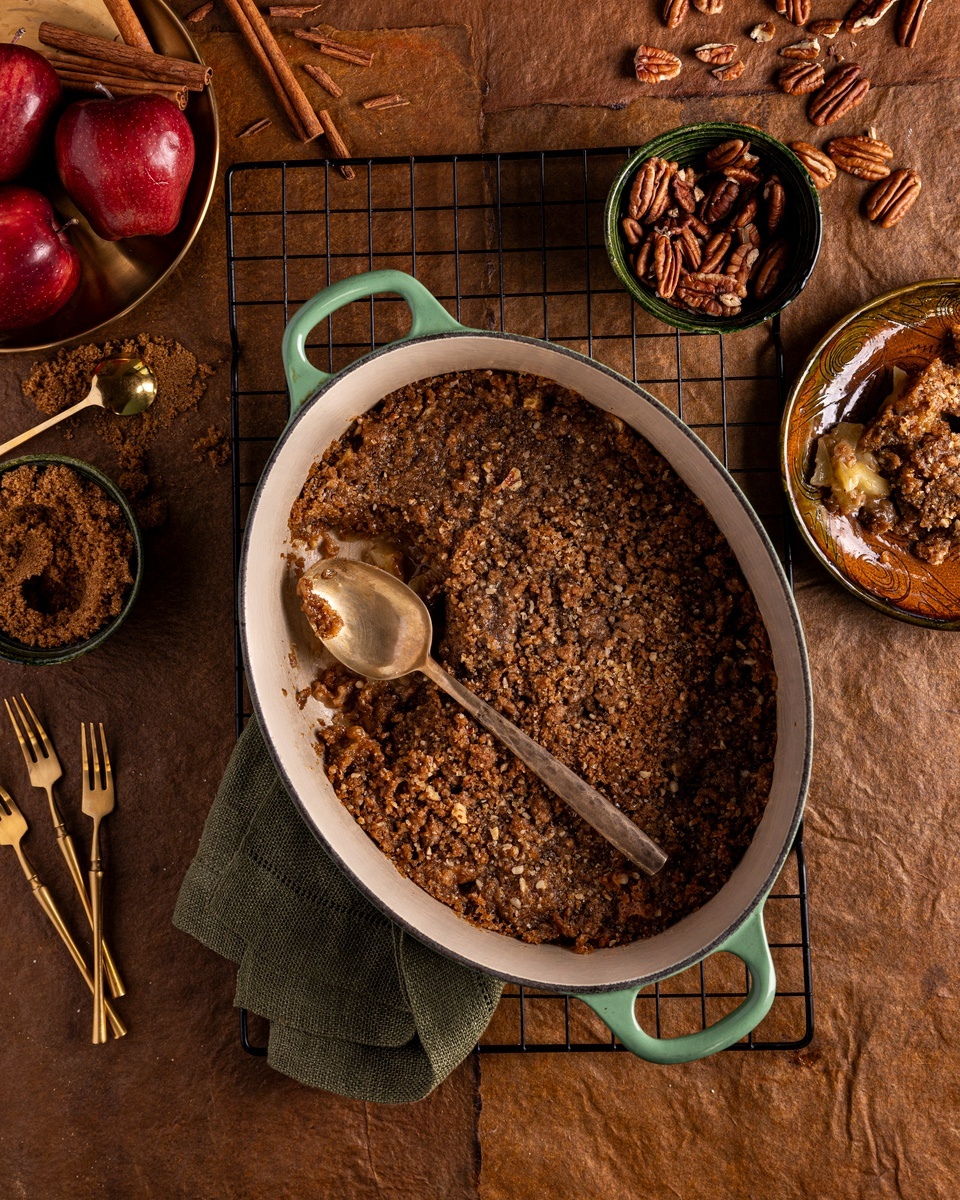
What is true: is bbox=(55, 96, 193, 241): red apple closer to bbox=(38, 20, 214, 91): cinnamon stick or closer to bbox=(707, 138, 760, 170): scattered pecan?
bbox=(38, 20, 214, 91): cinnamon stick

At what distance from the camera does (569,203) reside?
4.57ft

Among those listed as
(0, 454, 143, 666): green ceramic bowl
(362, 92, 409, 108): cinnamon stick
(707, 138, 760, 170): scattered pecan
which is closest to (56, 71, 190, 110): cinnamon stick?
(362, 92, 409, 108): cinnamon stick

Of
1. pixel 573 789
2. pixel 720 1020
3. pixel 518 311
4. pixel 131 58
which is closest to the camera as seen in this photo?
pixel 720 1020

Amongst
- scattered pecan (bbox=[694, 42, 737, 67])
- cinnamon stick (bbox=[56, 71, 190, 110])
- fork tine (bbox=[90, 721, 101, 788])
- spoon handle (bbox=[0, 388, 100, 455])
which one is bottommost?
fork tine (bbox=[90, 721, 101, 788])

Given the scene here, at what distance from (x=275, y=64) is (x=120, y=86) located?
0.79 ft

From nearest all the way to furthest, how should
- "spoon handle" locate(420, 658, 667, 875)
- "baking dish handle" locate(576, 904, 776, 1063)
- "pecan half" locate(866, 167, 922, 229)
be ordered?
"baking dish handle" locate(576, 904, 776, 1063) < "spoon handle" locate(420, 658, 667, 875) < "pecan half" locate(866, 167, 922, 229)

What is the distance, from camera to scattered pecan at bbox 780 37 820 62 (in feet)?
4.56

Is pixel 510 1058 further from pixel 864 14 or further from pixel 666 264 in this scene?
pixel 864 14

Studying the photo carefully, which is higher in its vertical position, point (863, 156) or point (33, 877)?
point (863, 156)

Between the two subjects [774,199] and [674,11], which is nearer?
[774,199]

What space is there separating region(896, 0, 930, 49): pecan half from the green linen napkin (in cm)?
144

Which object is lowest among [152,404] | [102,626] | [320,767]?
[320,767]

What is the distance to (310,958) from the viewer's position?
1.29m

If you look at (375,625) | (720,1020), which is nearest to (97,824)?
(375,625)
